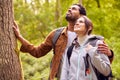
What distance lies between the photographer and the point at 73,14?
4.92 metres

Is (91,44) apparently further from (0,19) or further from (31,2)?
(31,2)

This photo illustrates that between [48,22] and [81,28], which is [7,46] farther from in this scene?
[48,22]

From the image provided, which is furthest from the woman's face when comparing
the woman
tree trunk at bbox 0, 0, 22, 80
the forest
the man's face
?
the forest

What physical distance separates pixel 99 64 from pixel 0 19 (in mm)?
1541

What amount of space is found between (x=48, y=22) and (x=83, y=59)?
14768 millimetres

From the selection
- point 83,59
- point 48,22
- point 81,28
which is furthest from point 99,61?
point 48,22

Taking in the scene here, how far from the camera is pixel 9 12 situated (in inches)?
181

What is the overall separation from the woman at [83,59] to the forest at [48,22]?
8.99 ft

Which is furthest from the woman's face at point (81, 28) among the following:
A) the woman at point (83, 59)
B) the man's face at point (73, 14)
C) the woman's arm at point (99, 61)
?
the man's face at point (73, 14)

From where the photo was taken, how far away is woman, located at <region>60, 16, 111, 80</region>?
12.6 feet

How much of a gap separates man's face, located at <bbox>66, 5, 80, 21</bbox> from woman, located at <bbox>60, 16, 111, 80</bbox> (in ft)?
2.30

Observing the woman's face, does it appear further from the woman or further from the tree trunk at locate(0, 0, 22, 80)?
the tree trunk at locate(0, 0, 22, 80)

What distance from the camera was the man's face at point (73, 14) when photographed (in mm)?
4887

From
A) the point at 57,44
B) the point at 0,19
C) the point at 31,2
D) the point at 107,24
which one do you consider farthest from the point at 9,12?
the point at 31,2
